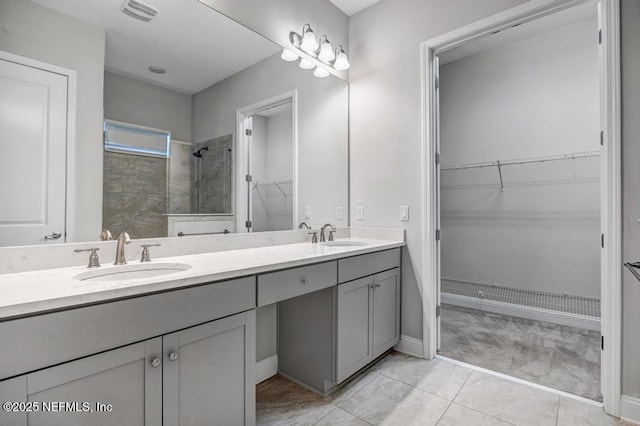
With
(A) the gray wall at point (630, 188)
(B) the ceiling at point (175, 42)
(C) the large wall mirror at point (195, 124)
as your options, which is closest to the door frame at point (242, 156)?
(C) the large wall mirror at point (195, 124)

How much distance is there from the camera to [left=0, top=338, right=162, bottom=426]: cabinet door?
32.4 inches

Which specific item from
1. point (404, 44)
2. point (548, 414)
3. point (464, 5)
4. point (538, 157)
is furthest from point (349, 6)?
point (548, 414)

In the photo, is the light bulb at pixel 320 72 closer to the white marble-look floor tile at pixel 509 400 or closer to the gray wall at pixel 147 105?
the gray wall at pixel 147 105

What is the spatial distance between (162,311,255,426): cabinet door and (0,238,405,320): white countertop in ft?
0.62

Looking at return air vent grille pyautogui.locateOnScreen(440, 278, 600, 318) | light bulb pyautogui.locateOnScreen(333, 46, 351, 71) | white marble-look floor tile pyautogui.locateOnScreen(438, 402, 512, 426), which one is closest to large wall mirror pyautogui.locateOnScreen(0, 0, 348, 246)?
light bulb pyautogui.locateOnScreen(333, 46, 351, 71)

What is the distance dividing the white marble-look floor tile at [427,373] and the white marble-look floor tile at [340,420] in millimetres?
500

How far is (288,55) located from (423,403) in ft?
7.77

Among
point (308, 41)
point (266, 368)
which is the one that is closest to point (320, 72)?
point (308, 41)

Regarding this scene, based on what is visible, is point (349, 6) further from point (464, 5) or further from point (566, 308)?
point (566, 308)

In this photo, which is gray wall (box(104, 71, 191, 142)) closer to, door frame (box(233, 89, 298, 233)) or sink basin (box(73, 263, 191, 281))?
door frame (box(233, 89, 298, 233))

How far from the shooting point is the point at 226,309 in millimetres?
1243

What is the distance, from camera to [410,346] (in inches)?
93.3

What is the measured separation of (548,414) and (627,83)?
1.75 m

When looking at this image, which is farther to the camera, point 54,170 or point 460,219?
point 460,219
